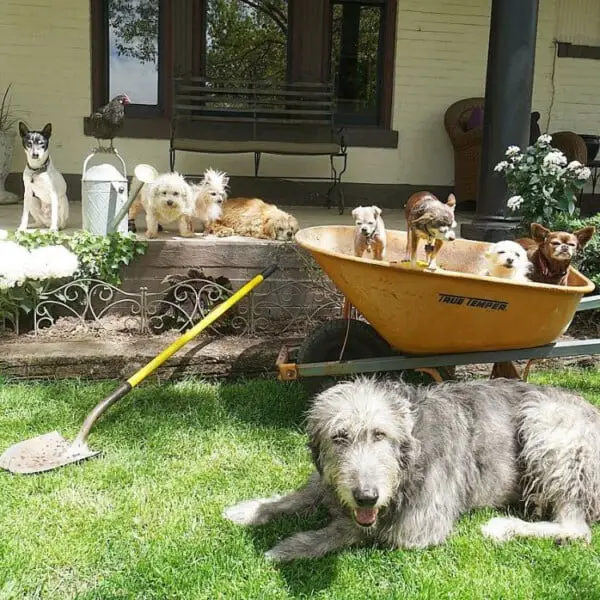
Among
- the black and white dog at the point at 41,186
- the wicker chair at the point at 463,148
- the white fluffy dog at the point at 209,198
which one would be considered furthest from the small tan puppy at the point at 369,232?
the wicker chair at the point at 463,148

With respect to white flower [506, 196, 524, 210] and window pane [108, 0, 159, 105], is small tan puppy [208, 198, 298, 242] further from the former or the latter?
window pane [108, 0, 159, 105]

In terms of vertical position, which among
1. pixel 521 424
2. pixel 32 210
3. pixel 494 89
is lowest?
pixel 521 424

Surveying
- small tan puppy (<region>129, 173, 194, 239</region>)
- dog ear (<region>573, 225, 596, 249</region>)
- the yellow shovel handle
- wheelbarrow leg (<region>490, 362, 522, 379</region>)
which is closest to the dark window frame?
small tan puppy (<region>129, 173, 194, 239</region>)

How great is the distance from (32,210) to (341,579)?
3890 millimetres

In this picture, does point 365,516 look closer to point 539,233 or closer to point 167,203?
point 539,233

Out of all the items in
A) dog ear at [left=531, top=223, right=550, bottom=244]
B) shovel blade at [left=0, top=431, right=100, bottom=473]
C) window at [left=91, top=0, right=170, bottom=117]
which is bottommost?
shovel blade at [left=0, top=431, right=100, bottom=473]

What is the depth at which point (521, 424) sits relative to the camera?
2.87 m

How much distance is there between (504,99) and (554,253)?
93.1 inches

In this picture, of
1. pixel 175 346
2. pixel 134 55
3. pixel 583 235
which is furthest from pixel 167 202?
pixel 134 55

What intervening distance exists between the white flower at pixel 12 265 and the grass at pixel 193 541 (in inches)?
40.4

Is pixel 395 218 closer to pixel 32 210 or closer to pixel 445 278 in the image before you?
pixel 32 210

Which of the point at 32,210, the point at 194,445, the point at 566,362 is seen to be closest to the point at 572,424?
the point at 194,445

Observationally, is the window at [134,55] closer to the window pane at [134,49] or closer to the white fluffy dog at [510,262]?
the window pane at [134,49]

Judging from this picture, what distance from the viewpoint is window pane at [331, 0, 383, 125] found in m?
8.32
